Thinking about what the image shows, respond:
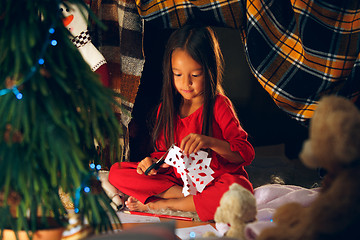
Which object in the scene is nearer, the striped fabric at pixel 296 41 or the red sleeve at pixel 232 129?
the striped fabric at pixel 296 41

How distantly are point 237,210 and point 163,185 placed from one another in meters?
0.71

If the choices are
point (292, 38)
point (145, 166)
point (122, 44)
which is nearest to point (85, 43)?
point (122, 44)

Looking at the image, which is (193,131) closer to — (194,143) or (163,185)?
(194,143)

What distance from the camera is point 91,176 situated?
861 mm

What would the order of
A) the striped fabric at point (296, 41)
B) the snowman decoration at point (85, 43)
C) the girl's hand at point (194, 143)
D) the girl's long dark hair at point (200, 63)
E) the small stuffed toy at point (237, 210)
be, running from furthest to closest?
the snowman decoration at point (85, 43), the girl's long dark hair at point (200, 63), the girl's hand at point (194, 143), the striped fabric at point (296, 41), the small stuffed toy at point (237, 210)

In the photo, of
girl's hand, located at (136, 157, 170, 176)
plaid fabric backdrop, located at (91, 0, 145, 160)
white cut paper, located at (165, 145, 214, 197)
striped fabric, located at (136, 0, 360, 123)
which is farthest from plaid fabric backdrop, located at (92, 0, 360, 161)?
girl's hand, located at (136, 157, 170, 176)

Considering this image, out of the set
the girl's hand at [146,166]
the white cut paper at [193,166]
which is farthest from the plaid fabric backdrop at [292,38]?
the girl's hand at [146,166]

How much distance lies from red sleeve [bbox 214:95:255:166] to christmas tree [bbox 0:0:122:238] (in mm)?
721

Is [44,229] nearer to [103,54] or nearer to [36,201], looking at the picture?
[36,201]

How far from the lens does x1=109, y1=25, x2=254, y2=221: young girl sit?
1446mm

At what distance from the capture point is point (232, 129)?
149 cm

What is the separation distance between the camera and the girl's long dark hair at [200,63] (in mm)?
1491

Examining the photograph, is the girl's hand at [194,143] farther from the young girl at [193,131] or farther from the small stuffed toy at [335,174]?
the small stuffed toy at [335,174]

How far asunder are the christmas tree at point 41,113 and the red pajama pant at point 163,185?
25.9 inches
